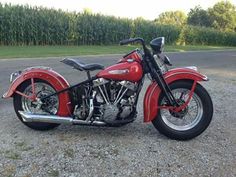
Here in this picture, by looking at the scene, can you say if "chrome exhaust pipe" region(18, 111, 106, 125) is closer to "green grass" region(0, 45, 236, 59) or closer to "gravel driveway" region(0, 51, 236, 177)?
"gravel driveway" region(0, 51, 236, 177)

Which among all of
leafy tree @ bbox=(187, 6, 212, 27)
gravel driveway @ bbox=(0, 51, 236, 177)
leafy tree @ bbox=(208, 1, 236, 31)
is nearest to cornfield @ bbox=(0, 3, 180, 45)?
gravel driveway @ bbox=(0, 51, 236, 177)

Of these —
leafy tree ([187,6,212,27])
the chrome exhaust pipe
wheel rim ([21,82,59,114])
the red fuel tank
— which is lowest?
the chrome exhaust pipe

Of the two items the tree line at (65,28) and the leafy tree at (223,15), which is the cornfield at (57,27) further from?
the leafy tree at (223,15)

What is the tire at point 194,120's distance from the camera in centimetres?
439

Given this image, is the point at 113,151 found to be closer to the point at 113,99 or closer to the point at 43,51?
the point at 113,99

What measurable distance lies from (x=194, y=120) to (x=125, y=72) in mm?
1146

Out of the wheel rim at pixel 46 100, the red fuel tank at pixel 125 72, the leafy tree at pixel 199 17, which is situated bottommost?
the wheel rim at pixel 46 100

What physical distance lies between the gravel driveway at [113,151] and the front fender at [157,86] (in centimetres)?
38

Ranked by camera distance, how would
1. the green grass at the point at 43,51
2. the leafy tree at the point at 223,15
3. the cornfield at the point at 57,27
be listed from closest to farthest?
the green grass at the point at 43,51, the cornfield at the point at 57,27, the leafy tree at the point at 223,15

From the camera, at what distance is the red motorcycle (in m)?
4.29

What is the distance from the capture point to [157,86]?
433cm

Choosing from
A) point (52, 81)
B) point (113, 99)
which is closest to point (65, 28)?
point (52, 81)

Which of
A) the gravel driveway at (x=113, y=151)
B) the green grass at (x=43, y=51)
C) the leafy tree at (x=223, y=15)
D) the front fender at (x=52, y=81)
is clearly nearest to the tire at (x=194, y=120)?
the gravel driveway at (x=113, y=151)

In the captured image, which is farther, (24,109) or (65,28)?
(65,28)
